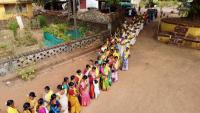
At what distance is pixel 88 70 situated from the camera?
7676 mm

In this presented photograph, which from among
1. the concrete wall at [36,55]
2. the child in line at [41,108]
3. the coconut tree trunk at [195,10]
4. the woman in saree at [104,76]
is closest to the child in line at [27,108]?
the child in line at [41,108]

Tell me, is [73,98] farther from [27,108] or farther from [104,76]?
[104,76]

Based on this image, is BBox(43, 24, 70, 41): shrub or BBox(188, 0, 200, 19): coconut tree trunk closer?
BBox(43, 24, 70, 41): shrub

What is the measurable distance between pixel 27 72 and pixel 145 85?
444cm

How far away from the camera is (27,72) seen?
8.91 metres

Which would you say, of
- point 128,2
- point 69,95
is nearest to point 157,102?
point 69,95

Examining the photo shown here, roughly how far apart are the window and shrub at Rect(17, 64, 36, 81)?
13937 millimetres

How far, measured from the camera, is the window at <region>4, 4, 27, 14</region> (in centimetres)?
2117

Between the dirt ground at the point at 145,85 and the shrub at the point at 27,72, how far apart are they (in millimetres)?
215

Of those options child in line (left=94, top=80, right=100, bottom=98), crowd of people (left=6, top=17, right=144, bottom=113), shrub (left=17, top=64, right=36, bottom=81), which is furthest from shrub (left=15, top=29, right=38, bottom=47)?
child in line (left=94, top=80, right=100, bottom=98)

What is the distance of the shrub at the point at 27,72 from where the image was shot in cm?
873

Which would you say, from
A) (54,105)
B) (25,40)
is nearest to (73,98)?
(54,105)

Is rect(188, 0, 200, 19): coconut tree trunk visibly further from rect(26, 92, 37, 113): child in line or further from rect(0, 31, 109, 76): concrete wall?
rect(26, 92, 37, 113): child in line

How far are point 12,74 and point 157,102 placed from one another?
17.3ft
